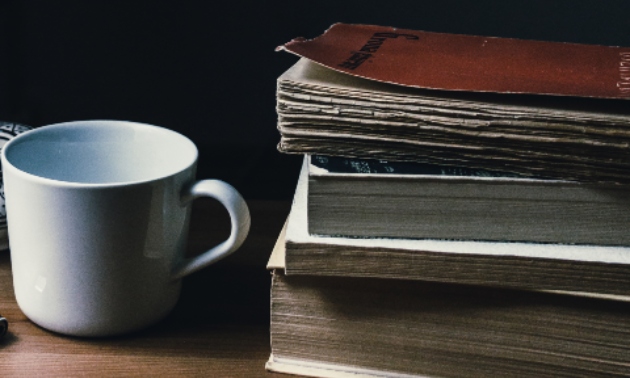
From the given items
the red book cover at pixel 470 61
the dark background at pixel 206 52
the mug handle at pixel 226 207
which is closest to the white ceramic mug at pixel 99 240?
the mug handle at pixel 226 207

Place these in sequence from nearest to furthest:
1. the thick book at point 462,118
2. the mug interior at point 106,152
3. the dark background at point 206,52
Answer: the thick book at point 462,118 < the mug interior at point 106,152 < the dark background at point 206,52

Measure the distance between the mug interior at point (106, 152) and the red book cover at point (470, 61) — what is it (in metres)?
0.14

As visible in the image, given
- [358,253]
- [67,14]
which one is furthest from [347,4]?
[358,253]

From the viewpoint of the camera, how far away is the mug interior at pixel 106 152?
0.55 meters

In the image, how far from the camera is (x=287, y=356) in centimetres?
49

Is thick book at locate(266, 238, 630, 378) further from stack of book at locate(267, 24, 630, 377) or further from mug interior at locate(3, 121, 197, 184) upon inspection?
mug interior at locate(3, 121, 197, 184)

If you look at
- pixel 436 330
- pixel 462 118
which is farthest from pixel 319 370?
pixel 462 118

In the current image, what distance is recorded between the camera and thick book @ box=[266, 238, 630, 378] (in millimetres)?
447

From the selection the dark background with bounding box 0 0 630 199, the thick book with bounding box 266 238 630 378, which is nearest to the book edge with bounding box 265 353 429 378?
the thick book with bounding box 266 238 630 378

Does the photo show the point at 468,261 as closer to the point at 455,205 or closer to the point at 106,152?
the point at 455,205

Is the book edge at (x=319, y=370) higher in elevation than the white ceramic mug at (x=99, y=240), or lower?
lower

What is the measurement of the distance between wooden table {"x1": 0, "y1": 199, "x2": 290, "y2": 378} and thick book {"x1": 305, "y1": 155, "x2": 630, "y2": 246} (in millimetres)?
116

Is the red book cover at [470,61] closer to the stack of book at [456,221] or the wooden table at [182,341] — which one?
the stack of book at [456,221]

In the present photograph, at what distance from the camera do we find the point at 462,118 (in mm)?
428
